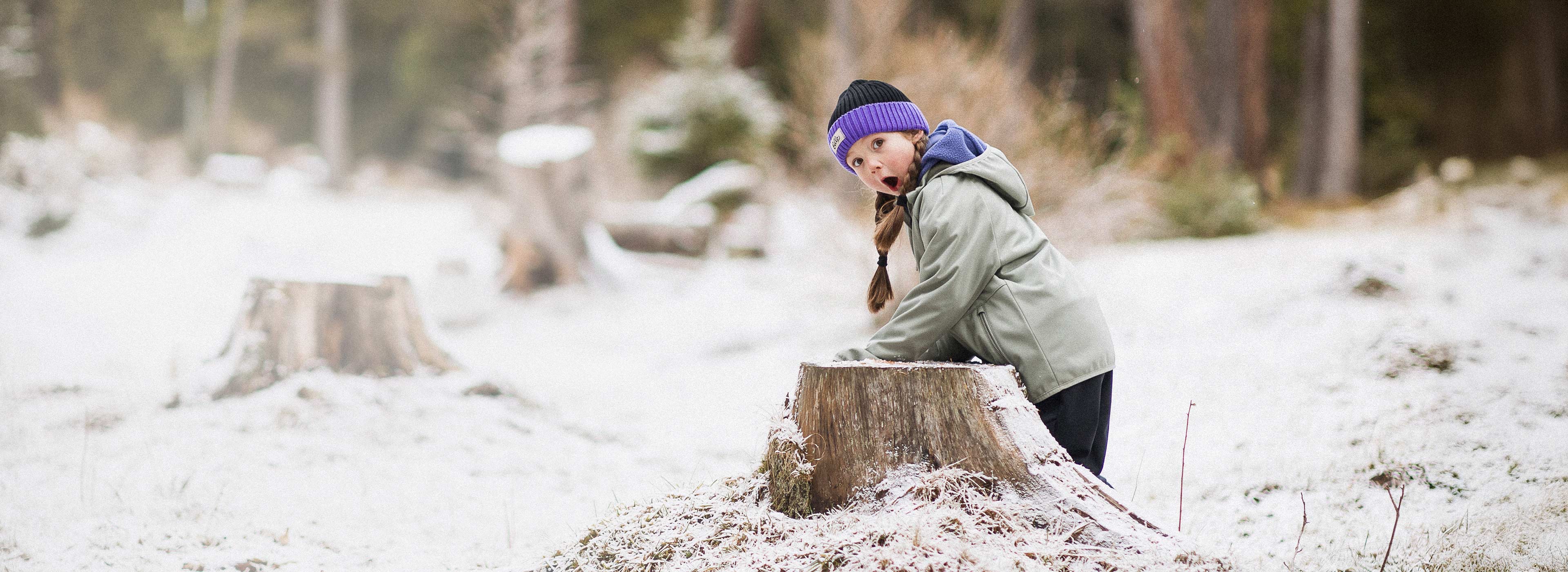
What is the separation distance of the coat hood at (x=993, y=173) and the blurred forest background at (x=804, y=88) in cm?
397

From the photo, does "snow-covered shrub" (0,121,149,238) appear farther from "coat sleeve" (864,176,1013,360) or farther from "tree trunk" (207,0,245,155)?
"tree trunk" (207,0,245,155)

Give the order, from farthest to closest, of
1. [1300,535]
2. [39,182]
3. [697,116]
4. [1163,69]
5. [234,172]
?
1. [234,172]
2. [697,116]
3. [39,182]
4. [1163,69]
5. [1300,535]

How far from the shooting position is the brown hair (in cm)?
242

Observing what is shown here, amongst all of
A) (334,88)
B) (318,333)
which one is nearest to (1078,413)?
(318,333)

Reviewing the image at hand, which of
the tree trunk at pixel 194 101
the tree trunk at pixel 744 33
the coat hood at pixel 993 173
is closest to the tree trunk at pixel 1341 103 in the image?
the tree trunk at pixel 744 33

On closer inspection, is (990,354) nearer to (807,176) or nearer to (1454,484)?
→ (1454,484)

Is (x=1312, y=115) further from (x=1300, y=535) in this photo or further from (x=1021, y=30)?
(x=1300, y=535)

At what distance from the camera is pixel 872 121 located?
2377mm

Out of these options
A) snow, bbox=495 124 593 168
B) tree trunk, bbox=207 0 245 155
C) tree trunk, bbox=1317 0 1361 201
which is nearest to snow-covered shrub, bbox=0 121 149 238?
snow, bbox=495 124 593 168

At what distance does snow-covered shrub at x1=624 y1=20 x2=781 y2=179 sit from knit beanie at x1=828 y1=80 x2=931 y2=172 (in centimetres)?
1023

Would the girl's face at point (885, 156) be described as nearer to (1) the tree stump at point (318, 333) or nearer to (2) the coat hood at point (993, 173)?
(2) the coat hood at point (993, 173)

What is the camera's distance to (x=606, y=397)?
5.73 m

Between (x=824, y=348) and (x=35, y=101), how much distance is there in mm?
9624

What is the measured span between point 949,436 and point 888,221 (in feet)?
1.81
